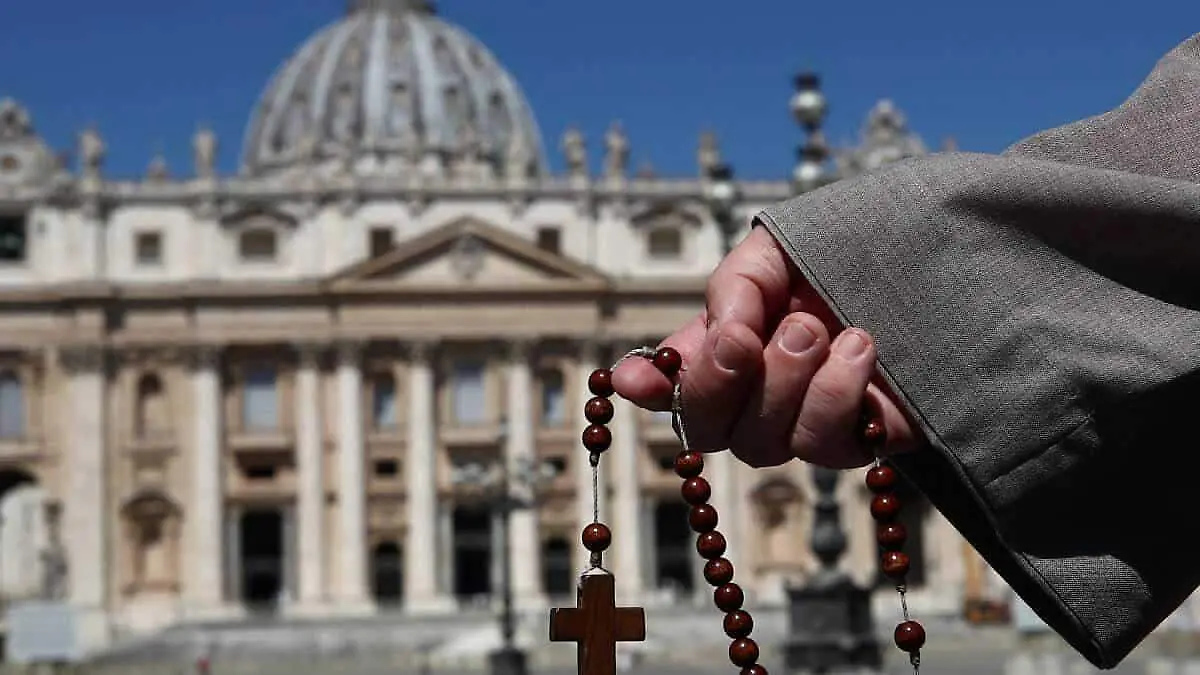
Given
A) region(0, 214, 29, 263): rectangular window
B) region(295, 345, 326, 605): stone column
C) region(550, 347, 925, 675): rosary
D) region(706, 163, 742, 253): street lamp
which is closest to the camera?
region(550, 347, 925, 675): rosary

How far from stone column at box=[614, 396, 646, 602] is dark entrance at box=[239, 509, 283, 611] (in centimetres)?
987

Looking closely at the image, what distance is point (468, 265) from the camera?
192 ft

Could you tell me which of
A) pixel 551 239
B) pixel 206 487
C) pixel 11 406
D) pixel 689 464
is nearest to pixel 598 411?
pixel 689 464

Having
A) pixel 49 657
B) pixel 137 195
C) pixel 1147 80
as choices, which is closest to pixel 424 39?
pixel 137 195

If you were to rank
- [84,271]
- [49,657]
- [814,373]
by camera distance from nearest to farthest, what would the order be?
1. [814,373]
2. [49,657]
3. [84,271]

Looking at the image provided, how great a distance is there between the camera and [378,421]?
60.1 metres

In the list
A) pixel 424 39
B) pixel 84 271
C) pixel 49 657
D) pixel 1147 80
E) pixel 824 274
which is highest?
pixel 424 39

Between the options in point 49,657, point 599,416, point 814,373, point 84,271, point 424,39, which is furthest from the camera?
point 424,39

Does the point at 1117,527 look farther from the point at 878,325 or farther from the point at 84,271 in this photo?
the point at 84,271

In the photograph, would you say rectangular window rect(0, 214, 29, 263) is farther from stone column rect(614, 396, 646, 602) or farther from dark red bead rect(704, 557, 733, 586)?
dark red bead rect(704, 557, 733, 586)

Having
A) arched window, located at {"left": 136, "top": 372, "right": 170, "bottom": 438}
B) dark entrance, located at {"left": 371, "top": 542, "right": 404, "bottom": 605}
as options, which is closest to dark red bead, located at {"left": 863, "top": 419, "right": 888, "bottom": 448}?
dark entrance, located at {"left": 371, "top": 542, "right": 404, "bottom": 605}

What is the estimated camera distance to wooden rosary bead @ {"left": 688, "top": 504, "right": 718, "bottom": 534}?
2640 millimetres

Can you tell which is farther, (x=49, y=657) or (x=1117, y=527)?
(x=49, y=657)

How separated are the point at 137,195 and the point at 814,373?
59438 millimetres
